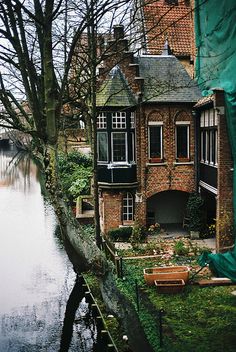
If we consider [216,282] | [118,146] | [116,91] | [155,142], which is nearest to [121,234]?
[118,146]

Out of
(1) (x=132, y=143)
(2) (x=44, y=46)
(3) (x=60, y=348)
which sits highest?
(2) (x=44, y=46)

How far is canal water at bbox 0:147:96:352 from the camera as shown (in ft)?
39.9

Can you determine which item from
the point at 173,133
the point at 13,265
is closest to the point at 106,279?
the point at 13,265

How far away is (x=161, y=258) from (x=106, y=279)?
6885mm

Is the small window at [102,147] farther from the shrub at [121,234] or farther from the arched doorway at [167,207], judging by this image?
the arched doorway at [167,207]

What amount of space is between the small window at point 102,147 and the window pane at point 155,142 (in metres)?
2.02

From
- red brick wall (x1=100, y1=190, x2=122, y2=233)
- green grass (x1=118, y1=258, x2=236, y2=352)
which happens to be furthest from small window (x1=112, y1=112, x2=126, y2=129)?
green grass (x1=118, y1=258, x2=236, y2=352)

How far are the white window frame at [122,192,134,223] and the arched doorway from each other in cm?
120

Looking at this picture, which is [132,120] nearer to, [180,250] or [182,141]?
[182,141]

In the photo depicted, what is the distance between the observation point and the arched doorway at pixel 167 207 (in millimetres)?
21984

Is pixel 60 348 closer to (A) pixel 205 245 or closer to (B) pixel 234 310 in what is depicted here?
(B) pixel 234 310

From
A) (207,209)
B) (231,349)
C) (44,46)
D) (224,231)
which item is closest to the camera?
(44,46)

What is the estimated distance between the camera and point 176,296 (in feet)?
43.9

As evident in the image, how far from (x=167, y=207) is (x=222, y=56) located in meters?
10.2
